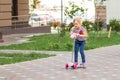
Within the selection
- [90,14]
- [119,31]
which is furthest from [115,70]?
[90,14]

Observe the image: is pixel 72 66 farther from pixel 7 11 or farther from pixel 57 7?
pixel 57 7

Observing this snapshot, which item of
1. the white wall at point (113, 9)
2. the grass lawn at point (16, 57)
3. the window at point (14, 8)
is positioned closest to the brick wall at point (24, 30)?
the window at point (14, 8)

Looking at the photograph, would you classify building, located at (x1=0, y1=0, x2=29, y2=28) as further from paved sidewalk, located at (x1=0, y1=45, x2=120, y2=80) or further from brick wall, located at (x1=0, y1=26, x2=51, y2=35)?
paved sidewalk, located at (x1=0, y1=45, x2=120, y2=80)

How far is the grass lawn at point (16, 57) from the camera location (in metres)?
14.3

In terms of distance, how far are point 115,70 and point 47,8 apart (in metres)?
37.1

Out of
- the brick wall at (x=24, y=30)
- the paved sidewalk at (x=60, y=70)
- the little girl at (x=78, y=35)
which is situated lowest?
the paved sidewalk at (x=60, y=70)

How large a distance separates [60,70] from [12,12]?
1946cm

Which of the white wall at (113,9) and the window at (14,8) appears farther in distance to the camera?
the white wall at (113,9)

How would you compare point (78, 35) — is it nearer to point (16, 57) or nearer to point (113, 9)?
point (16, 57)

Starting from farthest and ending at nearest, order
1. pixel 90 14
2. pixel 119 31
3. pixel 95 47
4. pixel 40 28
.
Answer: pixel 90 14, pixel 40 28, pixel 119 31, pixel 95 47

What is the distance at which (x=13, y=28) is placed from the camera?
2908 cm

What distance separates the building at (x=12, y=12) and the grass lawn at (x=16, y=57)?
11576 millimetres

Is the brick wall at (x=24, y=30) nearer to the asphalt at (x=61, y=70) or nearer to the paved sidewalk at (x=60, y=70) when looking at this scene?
the asphalt at (x=61, y=70)

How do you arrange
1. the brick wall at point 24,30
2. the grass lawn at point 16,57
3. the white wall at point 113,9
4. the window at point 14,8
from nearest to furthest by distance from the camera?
the grass lawn at point 16,57 → the brick wall at point 24,30 → the window at point 14,8 → the white wall at point 113,9
